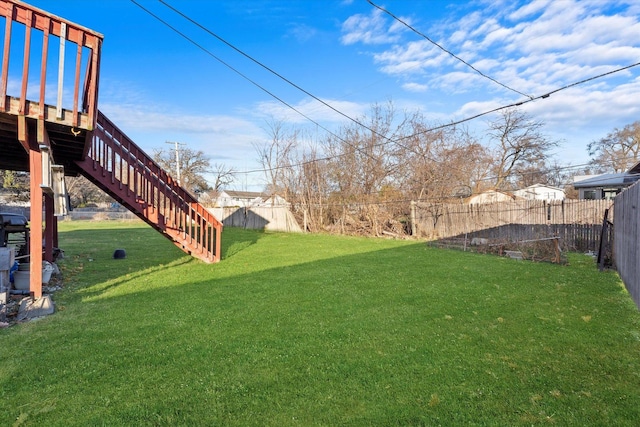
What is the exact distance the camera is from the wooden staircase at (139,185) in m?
6.68

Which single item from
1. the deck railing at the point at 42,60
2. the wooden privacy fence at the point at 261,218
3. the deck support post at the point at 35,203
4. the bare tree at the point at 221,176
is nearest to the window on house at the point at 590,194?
the wooden privacy fence at the point at 261,218

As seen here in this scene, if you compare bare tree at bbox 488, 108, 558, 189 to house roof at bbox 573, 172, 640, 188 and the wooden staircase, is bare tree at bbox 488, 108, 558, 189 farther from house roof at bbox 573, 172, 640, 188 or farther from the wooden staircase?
the wooden staircase

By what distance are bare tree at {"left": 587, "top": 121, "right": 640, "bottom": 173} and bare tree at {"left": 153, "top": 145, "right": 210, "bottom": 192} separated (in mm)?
35978

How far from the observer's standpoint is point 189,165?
3653cm

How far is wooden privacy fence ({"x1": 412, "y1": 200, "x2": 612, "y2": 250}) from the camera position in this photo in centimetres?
1045

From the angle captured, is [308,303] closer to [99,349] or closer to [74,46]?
[99,349]

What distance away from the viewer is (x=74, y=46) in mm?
4453

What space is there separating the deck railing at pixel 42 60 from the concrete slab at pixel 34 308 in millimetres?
2386

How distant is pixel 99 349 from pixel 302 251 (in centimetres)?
783

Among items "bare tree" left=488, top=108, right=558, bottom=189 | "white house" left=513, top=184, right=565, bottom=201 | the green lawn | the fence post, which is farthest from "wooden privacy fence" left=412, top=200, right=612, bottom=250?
"white house" left=513, top=184, right=565, bottom=201

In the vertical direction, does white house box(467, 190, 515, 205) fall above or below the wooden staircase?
above

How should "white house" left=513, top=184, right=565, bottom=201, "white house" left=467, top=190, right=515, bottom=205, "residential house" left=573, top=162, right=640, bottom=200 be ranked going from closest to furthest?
"residential house" left=573, top=162, right=640, bottom=200
"white house" left=467, top=190, right=515, bottom=205
"white house" left=513, top=184, right=565, bottom=201

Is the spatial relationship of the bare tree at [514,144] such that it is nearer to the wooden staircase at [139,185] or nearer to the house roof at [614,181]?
the house roof at [614,181]

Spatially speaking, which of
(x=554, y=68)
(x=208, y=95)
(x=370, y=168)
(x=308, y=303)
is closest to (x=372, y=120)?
(x=370, y=168)
